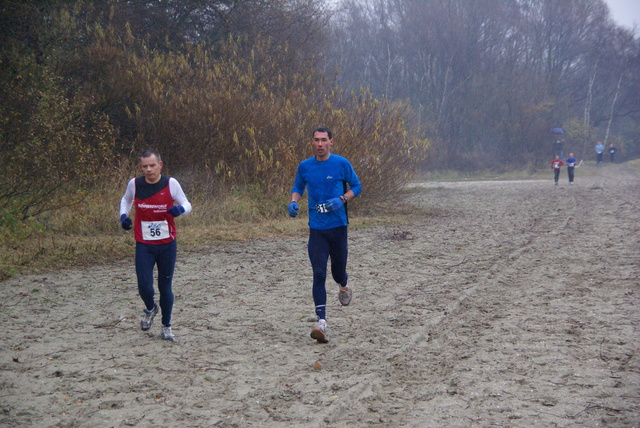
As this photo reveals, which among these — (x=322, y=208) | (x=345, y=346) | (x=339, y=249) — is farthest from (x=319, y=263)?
(x=345, y=346)

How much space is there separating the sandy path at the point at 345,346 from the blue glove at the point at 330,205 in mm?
1285

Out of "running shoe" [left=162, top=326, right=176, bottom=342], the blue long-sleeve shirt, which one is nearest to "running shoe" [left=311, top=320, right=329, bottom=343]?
the blue long-sleeve shirt

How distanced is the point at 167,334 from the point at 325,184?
Answer: 6.98 feet

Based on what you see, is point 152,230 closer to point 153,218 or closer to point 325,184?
point 153,218

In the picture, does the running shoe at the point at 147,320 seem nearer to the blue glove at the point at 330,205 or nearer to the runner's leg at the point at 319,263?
the runner's leg at the point at 319,263

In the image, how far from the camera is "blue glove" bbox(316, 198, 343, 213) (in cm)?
662

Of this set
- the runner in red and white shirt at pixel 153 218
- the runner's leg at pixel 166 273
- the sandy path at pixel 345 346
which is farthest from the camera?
the runner's leg at pixel 166 273

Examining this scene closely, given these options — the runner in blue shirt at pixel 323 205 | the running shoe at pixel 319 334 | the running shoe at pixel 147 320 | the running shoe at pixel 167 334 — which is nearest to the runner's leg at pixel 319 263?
the runner in blue shirt at pixel 323 205

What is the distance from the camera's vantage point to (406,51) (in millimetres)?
58219

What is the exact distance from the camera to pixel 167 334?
664 cm

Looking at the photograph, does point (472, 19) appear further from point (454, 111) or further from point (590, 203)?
point (590, 203)

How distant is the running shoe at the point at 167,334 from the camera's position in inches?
261

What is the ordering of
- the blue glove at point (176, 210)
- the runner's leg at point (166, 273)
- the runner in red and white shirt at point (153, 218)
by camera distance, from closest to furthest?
the blue glove at point (176, 210)
the runner in red and white shirt at point (153, 218)
the runner's leg at point (166, 273)

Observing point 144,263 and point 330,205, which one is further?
point 330,205
